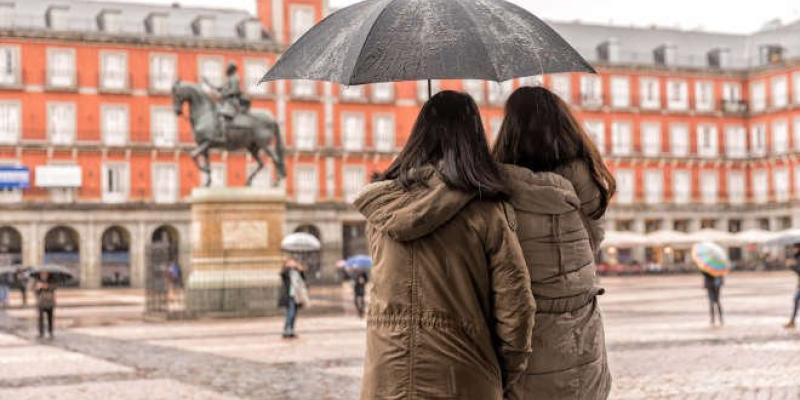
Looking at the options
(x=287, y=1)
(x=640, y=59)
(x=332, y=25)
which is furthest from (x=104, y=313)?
(x=640, y=59)

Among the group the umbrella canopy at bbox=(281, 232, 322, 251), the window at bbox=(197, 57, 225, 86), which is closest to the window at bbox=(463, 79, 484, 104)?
the window at bbox=(197, 57, 225, 86)

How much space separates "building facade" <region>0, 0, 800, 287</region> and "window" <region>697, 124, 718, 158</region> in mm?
70

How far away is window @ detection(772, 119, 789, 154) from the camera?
2379 inches

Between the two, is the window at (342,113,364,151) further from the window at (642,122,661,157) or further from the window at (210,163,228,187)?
the window at (642,122,661,157)

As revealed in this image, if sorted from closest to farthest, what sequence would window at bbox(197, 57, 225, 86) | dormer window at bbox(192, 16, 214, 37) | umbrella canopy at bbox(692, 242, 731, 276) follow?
umbrella canopy at bbox(692, 242, 731, 276)
window at bbox(197, 57, 225, 86)
dormer window at bbox(192, 16, 214, 37)

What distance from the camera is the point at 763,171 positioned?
205 ft

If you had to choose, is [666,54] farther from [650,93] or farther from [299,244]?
[299,244]

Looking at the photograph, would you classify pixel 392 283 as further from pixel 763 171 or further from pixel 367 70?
pixel 763 171

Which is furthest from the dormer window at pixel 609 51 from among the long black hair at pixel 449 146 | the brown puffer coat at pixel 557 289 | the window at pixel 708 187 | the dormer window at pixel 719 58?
the long black hair at pixel 449 146

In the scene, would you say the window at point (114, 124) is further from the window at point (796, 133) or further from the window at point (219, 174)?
the window at point (796, 133)

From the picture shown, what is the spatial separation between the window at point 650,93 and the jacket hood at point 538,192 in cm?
5792

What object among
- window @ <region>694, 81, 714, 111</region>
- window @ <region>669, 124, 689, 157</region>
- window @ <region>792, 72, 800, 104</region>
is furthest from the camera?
window @ <region>694, 81, 714, 111</region>

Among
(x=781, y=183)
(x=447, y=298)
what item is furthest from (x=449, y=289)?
(x=781, y=183)

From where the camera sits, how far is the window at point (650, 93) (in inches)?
2382
